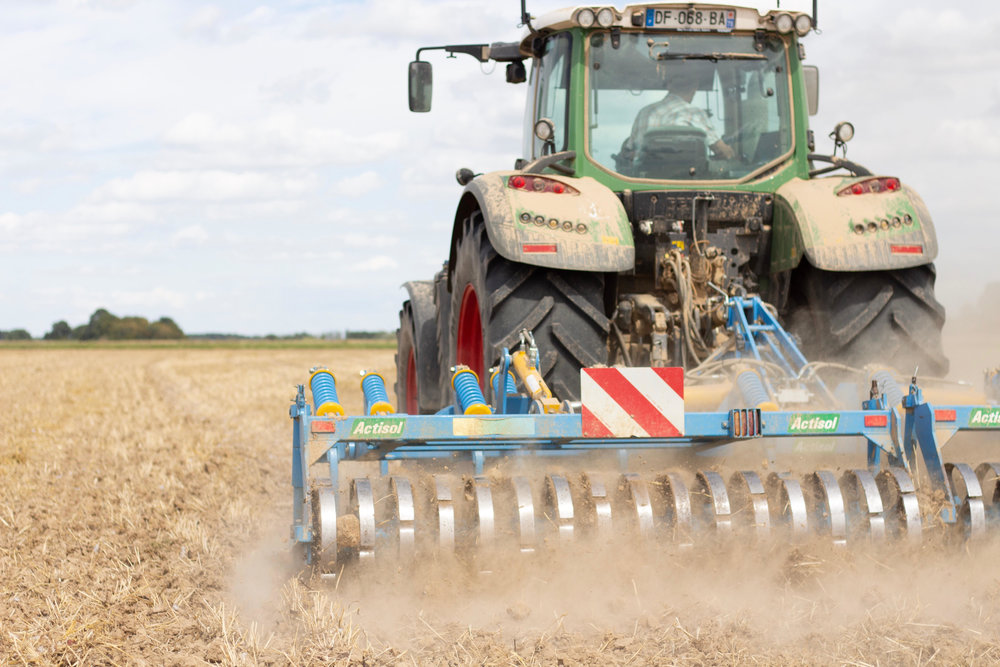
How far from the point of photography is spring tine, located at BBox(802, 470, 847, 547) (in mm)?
3914

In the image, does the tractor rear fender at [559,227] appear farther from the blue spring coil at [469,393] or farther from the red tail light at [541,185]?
the blue spring coil at [469,393]

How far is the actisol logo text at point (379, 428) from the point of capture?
12.9ft

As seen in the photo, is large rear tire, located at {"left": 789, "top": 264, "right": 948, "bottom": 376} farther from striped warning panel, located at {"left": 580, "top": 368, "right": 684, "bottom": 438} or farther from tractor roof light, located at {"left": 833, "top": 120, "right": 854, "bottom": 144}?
striped warning panel, located at {"left": 580, "top": 368, "right": 684, "bottom": 438}

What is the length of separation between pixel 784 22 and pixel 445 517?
129 inches

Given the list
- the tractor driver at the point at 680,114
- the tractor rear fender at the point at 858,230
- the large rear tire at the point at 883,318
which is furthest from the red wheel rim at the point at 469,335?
the large rear tire at the point at 883,318

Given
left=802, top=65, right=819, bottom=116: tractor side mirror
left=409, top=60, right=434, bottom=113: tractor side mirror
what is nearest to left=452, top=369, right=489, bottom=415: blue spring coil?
left=409, top=60, right=434, bottom=113: tractor side mirror

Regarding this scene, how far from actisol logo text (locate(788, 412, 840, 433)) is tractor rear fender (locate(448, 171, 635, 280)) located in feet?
3.98

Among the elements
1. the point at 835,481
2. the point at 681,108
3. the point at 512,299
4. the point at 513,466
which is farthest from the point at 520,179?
the point at 835,481

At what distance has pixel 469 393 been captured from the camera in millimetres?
4551

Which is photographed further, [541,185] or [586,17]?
[586,17]

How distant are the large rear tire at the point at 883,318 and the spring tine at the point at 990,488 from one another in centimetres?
112

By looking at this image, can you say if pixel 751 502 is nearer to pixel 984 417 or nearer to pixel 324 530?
pixel 984 417

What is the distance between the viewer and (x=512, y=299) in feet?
16.5

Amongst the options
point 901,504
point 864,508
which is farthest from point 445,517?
point 901,504
